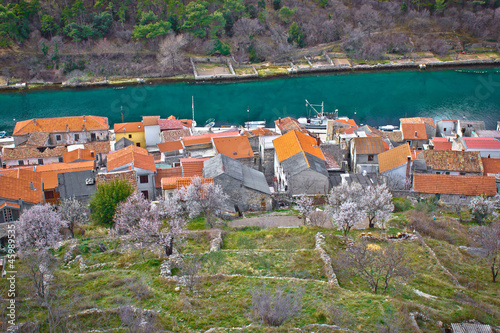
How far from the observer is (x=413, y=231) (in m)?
27.3

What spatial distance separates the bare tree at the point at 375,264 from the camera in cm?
1956

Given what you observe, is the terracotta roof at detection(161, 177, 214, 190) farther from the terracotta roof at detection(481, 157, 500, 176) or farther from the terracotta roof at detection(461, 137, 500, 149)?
the terracotta roof at detection(461, 137, 500, 149)

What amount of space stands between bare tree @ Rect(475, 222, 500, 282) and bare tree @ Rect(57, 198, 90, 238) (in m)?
23.7

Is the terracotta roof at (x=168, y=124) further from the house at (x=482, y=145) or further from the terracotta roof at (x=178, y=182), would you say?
the house at (x=482, y=145)

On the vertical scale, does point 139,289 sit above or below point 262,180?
below

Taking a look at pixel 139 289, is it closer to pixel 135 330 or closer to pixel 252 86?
pixel 135 330

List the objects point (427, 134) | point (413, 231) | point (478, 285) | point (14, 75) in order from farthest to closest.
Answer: point (14, 75), point (427, 134), point (413, 231), point (478, 285)

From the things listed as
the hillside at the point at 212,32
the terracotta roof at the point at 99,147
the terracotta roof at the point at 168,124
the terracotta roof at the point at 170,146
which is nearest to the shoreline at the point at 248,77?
the hillside at the point at 212,32

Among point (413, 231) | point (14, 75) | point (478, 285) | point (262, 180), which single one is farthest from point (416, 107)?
point (14, 75)

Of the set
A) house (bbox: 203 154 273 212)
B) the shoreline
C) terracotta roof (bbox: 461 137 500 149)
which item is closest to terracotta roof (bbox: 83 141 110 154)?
house (bbox: 203 154 273 212)

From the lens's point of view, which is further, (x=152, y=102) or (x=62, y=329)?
(x=152, y=102)

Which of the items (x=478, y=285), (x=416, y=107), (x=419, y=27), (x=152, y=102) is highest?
(x=419, y=27)

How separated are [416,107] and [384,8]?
54.5 meters

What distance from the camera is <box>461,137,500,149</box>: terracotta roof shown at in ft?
151
